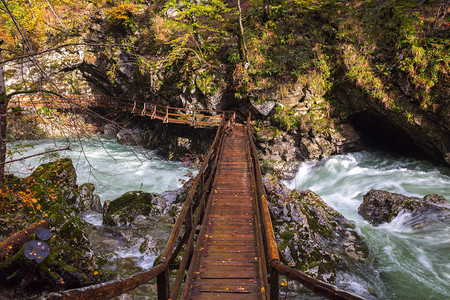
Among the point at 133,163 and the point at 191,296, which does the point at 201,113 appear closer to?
the point at 133,163

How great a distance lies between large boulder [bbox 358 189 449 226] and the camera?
8531mm

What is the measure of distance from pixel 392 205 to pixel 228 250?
7.62m

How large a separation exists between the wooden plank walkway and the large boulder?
531 cm

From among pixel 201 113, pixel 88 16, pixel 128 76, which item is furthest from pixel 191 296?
pixel 88 16

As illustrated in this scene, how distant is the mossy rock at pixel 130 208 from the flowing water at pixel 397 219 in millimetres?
7753

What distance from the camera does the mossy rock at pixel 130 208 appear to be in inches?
339

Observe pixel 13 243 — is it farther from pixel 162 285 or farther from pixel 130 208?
pixel 130 208

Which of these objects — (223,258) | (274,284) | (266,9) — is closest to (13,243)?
(223,258)

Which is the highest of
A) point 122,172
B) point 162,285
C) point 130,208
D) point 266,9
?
point 266,9

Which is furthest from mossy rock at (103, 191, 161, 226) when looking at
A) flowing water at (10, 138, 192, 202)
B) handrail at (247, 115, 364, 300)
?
handrail at (247, 115, 364, 300)

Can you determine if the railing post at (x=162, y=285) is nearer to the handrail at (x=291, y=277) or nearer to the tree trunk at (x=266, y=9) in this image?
the handrail at (x=291, y=277)

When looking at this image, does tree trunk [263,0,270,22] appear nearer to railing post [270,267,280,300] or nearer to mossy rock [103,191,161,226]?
mossy rock [103,191,161,226]

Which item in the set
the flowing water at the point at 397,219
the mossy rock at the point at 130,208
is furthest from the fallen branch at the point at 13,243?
the flowing water at the point at 397,219

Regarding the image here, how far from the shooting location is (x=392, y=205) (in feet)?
29.8
